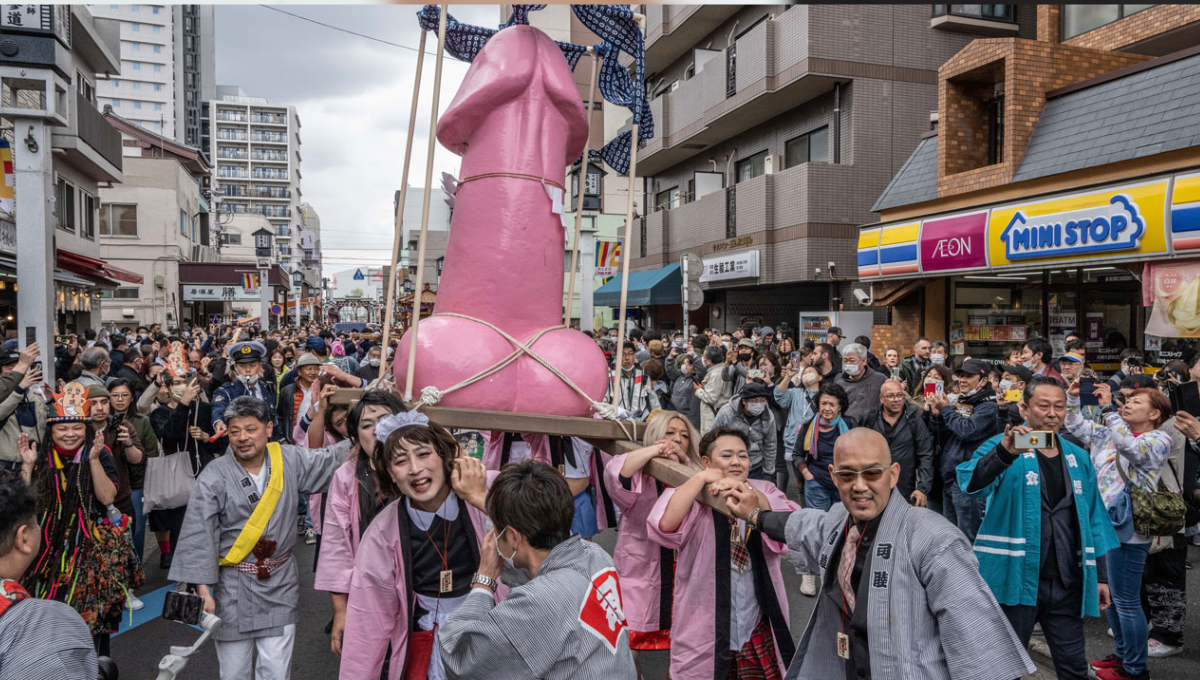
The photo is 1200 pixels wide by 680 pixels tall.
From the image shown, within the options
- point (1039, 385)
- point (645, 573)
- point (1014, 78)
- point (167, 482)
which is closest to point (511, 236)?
point (645, 573)

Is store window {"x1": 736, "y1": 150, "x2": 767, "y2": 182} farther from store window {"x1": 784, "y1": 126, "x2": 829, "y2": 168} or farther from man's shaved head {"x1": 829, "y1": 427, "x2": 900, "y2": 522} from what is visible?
man's shaved head {"x1": 829, "y1": 427, "x2": 900, "y2": 522}

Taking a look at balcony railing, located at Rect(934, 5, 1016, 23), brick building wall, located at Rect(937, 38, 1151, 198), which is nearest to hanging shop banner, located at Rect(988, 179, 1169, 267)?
brick building wall, located at Rect(937, 38, 1151, 198)

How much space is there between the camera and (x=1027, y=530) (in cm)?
391

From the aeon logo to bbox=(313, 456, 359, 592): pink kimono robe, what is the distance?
9367 mm

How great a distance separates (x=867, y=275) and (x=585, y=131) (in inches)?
411

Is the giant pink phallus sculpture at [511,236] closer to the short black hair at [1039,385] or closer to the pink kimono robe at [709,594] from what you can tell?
the pink kimono robe at [709,594]

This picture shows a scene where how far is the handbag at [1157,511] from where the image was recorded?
4.57 metres

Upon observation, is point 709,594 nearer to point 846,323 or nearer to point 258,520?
point 258,520

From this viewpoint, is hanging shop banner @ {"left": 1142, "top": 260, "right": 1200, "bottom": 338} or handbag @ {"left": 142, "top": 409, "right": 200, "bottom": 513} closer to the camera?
handbag @ {"left": 142, "top": 409, "right": 200, "bottom": 513}

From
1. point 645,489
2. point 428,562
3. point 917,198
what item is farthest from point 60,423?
point 917,198

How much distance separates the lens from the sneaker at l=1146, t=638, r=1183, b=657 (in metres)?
4.96

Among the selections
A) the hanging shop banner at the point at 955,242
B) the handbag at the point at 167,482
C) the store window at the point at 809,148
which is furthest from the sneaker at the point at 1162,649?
the store window at the point at 809,148

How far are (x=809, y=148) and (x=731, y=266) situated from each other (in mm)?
3121

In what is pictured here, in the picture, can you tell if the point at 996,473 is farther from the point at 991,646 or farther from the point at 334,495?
the point at 334,495
